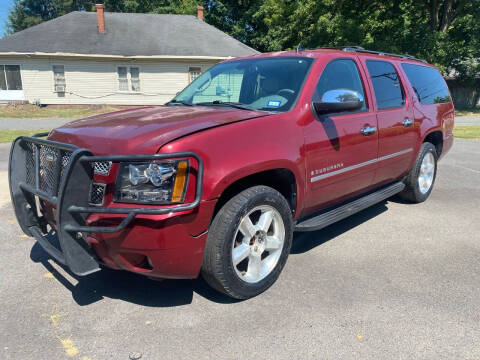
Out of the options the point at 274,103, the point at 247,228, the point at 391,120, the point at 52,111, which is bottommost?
the point at 52,111

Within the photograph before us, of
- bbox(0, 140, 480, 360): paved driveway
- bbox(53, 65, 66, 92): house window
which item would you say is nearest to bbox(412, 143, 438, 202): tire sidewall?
bbox(0, 140, 480, 360): paved driveway

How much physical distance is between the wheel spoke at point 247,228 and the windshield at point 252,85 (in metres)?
1.03

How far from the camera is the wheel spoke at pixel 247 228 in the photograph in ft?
9.46

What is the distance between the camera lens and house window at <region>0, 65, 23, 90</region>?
22.8m

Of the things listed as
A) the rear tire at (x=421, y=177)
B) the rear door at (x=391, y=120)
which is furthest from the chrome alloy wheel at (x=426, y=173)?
the rear door at (x=391, y=120)

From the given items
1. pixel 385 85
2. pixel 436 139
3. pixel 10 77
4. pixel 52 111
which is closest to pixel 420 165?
pixel 436 139

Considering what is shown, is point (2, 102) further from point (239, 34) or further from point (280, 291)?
point (280, 291)

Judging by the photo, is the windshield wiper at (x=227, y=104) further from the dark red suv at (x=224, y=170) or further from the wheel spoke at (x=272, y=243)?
the wheel spoke at (x=272, y=243)

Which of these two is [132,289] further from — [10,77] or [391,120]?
[10,77]

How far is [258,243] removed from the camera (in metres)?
3.05

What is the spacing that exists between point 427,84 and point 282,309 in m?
4.13

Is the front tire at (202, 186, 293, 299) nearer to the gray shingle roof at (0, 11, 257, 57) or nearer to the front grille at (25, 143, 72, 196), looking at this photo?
the front grille at (25, 143, 72, 196)

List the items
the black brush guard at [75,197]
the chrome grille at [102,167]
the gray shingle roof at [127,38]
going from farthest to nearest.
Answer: the gray shingle roof at [127,38], the chrome grille at [102,167], the black brush guard at [75,197]

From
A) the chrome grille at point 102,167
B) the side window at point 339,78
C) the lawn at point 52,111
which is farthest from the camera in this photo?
the lawn at point 52,111
